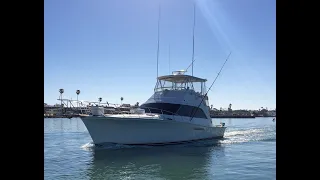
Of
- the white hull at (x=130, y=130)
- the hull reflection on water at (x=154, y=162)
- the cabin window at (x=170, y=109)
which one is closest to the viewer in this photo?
the hull reflection on water at (x=154, y=162)

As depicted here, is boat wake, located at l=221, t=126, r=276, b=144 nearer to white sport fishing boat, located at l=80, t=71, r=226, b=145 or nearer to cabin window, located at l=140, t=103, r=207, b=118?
white sport fishing boat, located at l=80, t=71, r=226, b=145

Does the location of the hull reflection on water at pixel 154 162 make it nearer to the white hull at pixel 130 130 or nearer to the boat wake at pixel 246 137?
the white hull at pixel 130 130

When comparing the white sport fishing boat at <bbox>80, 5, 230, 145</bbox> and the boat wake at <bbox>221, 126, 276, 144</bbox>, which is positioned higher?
the white sport fishing boat at <bbox>80, 5, 230, 145</bbox>

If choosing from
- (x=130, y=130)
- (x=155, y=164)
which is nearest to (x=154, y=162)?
(x=155, y=164)

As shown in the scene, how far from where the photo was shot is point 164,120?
20.1 m

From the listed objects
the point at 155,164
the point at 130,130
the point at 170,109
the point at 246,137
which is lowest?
the point at 246,137

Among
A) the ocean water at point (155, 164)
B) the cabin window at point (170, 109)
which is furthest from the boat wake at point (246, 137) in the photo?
the ocean water at point (155, 164)

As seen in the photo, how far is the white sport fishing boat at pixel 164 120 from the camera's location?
19297 mm

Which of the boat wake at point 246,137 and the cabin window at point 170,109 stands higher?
the cabin window at point 170,109

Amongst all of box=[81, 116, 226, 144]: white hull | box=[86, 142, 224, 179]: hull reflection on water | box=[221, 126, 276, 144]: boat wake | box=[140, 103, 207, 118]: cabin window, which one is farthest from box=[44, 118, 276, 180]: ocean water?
box=[221, 126, 276, 144]: boat wake

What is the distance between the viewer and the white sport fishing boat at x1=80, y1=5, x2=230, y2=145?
19.3 m

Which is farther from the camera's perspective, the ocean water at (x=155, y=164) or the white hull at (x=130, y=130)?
the white hull at (x=130, y=130)

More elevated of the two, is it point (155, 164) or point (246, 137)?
point (155, 164)

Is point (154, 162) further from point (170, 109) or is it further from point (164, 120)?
point (170, 109)
